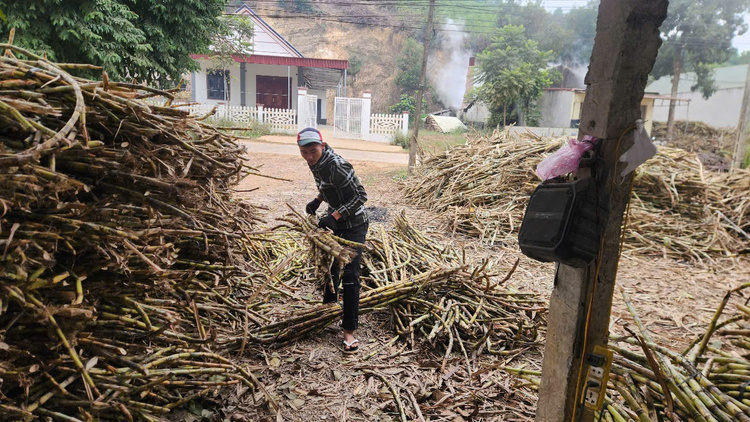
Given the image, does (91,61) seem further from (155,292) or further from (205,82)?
(205,82)

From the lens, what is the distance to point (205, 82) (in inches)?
941

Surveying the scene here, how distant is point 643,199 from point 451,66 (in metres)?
46.0

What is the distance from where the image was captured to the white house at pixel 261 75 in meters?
23.5

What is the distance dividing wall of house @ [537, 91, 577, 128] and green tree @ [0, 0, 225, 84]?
20.0 m

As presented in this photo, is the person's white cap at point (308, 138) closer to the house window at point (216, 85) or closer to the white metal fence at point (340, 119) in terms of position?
the white metal fence at point (340, 119)

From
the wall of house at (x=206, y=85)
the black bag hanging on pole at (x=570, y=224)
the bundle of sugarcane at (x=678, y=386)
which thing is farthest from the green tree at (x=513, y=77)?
the black bag hanging on pole at (x=570, y=224)

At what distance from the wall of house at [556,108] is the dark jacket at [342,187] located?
23.7 meters

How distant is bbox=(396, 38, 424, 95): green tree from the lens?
41.8 meters

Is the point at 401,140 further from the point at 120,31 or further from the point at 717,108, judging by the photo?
the point at 717,108

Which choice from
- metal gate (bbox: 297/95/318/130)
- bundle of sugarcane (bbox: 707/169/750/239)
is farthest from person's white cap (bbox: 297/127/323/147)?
metal gate (bbox: 297/95/318/130)

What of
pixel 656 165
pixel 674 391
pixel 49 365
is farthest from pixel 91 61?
pixel 656 165

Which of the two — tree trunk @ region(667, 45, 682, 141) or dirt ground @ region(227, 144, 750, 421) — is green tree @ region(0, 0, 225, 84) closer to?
dirt ground @ region(227, 144, 750, 421)

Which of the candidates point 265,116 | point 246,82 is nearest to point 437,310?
point 265,116

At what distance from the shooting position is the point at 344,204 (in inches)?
142
